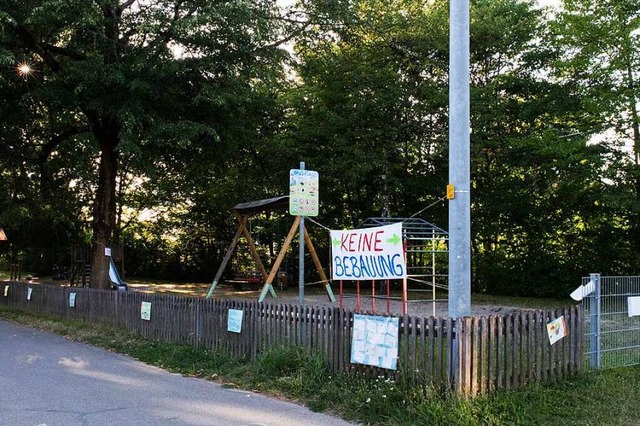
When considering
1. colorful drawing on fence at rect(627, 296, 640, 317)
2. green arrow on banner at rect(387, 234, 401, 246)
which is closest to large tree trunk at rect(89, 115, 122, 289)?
green arrow on banner at rect(387, 234, 401, 246)

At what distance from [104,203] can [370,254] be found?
13.1 metres

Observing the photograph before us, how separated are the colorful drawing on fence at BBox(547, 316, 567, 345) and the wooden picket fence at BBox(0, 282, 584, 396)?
0.06m

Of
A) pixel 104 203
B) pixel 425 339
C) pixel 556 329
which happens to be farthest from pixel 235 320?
pixel 104 203

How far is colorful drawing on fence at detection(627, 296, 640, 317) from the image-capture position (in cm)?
919

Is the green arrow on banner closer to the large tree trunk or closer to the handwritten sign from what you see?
the handwritten sign

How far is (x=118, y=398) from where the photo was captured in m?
7.32

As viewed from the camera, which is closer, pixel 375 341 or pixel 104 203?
pixel 375 341

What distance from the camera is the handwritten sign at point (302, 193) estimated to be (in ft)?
37.7

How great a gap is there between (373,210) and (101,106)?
577 inches

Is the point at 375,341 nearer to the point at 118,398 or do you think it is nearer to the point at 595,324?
the point at 118,398

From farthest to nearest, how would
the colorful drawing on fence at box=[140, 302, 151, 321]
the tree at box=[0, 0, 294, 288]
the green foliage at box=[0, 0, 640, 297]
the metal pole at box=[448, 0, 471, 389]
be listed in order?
the green foliage at box=[0, 0, 640, 297] → the tree at box=[0, 0, 294, 288] → the colorful drawing on fence at box=[140, 302, 151, 321] → the metal pole at box=[448, 0, 471, 389]

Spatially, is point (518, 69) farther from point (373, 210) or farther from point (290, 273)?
point (290, 273)

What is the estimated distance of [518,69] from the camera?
79.5 ft

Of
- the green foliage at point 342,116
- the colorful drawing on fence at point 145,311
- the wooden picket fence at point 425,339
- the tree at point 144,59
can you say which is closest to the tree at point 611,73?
the green foliage at point 342,116
